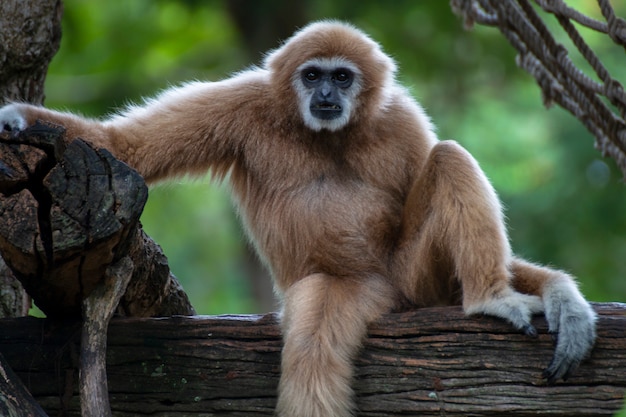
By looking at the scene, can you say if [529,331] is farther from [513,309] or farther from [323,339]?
[323,339]

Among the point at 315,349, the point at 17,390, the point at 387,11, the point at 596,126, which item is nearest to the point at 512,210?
the point at 387,11

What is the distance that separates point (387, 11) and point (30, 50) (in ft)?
25.1

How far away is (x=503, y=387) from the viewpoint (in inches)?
187

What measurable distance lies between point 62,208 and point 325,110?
7.12 feet

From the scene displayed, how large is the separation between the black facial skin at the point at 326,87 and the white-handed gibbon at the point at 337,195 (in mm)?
11

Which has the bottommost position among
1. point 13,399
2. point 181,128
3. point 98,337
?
point 13,399

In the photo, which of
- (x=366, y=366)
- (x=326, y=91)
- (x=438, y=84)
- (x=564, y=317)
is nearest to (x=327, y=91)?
(x=326, y=91)

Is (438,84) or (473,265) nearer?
(473,265)

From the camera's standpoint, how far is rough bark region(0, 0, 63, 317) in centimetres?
585

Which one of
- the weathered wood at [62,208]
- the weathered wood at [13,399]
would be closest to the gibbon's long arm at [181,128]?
the weathered wood at [62,208]

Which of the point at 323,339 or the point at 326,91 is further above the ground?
the point at 326,91

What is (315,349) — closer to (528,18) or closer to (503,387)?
(503,387)

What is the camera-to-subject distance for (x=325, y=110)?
19.6ft

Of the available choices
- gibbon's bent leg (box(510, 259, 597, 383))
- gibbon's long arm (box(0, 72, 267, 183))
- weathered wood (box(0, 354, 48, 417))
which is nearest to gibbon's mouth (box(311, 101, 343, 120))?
gibbon's long arm (box(0, 72, 267, 183))
